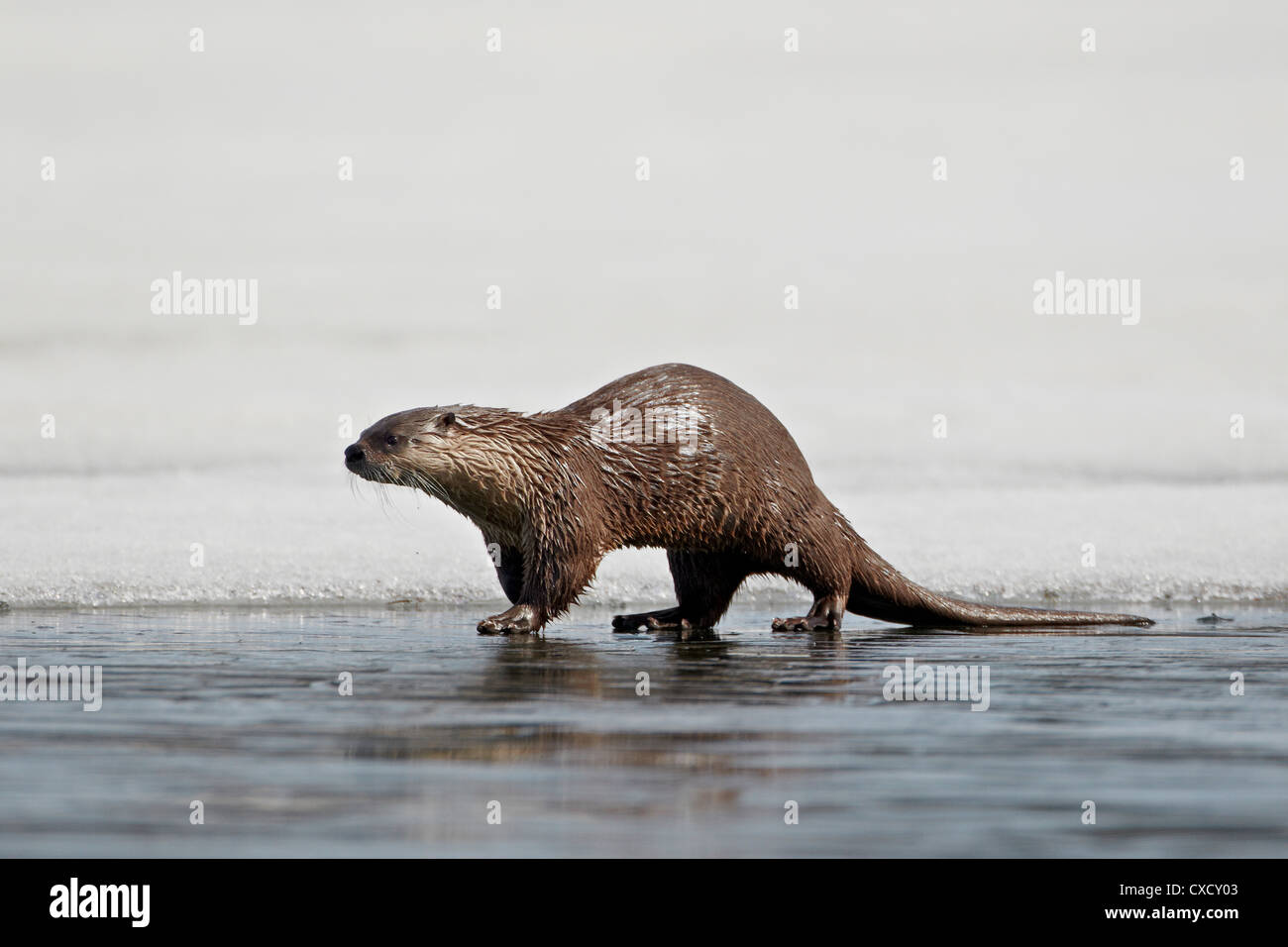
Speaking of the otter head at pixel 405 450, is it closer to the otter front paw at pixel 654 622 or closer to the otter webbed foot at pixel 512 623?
the otter webbed foot at pixel 512 623

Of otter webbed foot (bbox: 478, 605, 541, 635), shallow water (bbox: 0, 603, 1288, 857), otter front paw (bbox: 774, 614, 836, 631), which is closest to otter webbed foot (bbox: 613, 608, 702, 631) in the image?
otter front paw (bbox: 774, 614, 836, 631)

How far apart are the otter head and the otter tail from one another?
171 centimetres

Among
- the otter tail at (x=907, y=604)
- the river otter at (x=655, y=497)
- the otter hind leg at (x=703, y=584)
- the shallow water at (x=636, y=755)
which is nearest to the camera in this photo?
the shallow water at (x=636, y=755)

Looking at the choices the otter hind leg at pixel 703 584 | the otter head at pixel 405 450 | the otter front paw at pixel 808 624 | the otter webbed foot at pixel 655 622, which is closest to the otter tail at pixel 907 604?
the otter front paw at pixel 808 624

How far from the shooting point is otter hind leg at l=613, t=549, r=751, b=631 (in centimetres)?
717

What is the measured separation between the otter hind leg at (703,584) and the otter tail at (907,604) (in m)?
0.46

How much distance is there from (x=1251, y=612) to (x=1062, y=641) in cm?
175

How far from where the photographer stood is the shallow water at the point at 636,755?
2633mm

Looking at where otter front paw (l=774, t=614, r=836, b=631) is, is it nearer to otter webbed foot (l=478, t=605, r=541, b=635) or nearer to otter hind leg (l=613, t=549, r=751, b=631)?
otter hind leg (l=613, t=549, r=751, b=631)

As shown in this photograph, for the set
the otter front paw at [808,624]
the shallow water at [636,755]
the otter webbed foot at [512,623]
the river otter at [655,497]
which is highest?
the river otter at [655,497]

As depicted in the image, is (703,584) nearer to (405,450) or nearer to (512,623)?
(512,623)

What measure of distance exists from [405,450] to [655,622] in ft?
3.82
